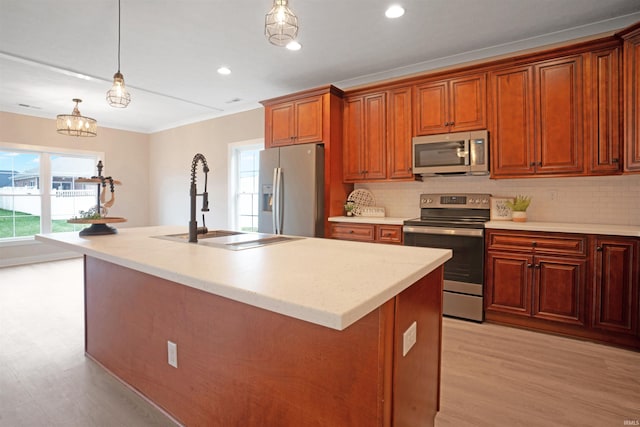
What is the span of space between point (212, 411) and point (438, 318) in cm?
114

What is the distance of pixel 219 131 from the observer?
590 cm

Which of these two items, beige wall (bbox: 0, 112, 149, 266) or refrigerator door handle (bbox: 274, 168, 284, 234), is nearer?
refrigerator door handle (bbox: 274, 168, 284, 234)

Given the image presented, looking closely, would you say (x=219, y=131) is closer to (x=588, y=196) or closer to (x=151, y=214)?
(x=151, y=214)

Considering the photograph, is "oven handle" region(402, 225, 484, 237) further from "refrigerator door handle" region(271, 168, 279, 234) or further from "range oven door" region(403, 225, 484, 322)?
"refrigerator door handle" region(271, 168, 279, 234)

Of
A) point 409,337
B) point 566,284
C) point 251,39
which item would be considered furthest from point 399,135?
point 409,337

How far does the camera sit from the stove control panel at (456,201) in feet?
11.2

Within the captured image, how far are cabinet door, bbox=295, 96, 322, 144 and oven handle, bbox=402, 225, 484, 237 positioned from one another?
1493 mm

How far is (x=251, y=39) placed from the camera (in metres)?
3.20

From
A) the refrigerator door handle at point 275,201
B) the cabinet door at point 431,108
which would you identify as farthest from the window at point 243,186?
the cabinet door at point 431,108

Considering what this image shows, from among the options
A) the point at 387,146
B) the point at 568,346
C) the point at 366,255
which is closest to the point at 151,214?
the point at 387,146

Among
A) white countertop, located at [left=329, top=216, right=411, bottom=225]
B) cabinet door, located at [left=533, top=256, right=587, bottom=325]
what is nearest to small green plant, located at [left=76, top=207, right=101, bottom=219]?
white countertop, located at [left=329, top=216, right=411, bottom=225]

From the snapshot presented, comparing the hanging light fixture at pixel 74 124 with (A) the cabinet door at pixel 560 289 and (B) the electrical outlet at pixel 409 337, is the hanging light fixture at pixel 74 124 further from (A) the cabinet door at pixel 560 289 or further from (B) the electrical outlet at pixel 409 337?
(A) the cabinet door at pixel 560 289

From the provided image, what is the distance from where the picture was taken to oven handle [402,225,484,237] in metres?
3.04

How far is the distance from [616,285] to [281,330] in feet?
9.05
